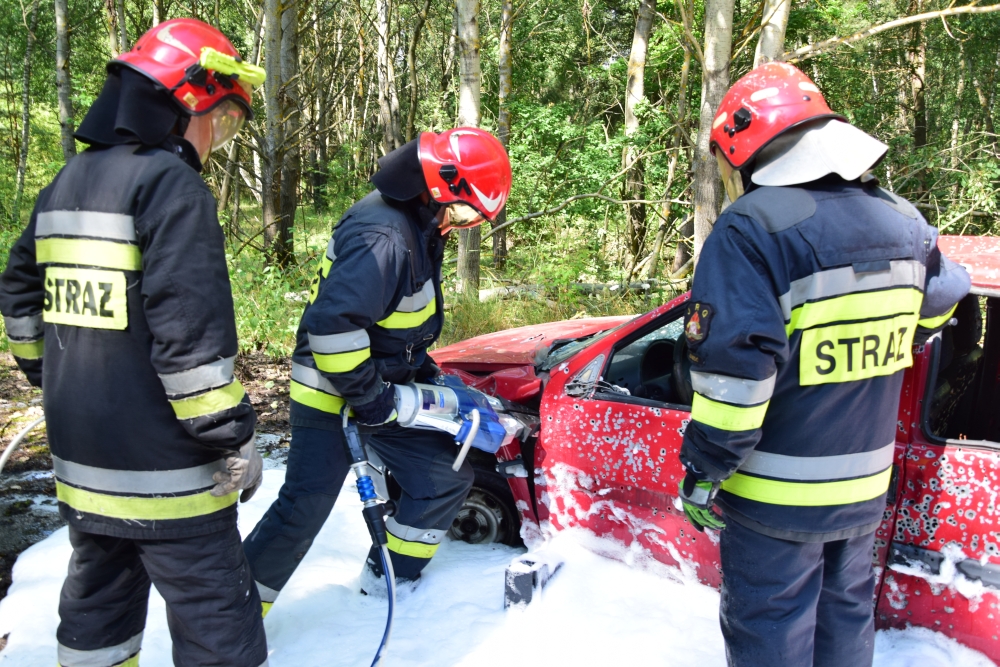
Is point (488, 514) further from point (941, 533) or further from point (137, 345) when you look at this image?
point (137, 345)

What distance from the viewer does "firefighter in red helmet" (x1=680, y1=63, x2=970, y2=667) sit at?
190 centimetres

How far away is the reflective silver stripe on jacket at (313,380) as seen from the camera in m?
2.83

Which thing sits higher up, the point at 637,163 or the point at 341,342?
the point at 637,163

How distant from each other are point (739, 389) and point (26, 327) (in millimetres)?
2081

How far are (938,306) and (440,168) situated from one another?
5.79 ft

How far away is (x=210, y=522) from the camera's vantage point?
201cm

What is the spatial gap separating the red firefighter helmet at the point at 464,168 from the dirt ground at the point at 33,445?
244 centimetres

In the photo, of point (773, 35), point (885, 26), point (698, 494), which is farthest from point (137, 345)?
point (773, 35)

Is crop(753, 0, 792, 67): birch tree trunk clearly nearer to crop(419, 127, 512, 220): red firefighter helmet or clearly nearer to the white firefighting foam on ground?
crop(419, 127, 512, 220): red firefighter helmet

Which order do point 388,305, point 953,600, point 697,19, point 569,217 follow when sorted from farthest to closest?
point 697,19 → point 569,217 → point 388,305 → point 953,600

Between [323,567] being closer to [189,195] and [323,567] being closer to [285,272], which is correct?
[189,195]

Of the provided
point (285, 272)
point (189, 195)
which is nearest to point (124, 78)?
point (189, 195)

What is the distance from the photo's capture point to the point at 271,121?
8719mm

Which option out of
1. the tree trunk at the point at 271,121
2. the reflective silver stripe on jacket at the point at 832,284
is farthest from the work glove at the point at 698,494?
the tree trunk at the point at 271,121
